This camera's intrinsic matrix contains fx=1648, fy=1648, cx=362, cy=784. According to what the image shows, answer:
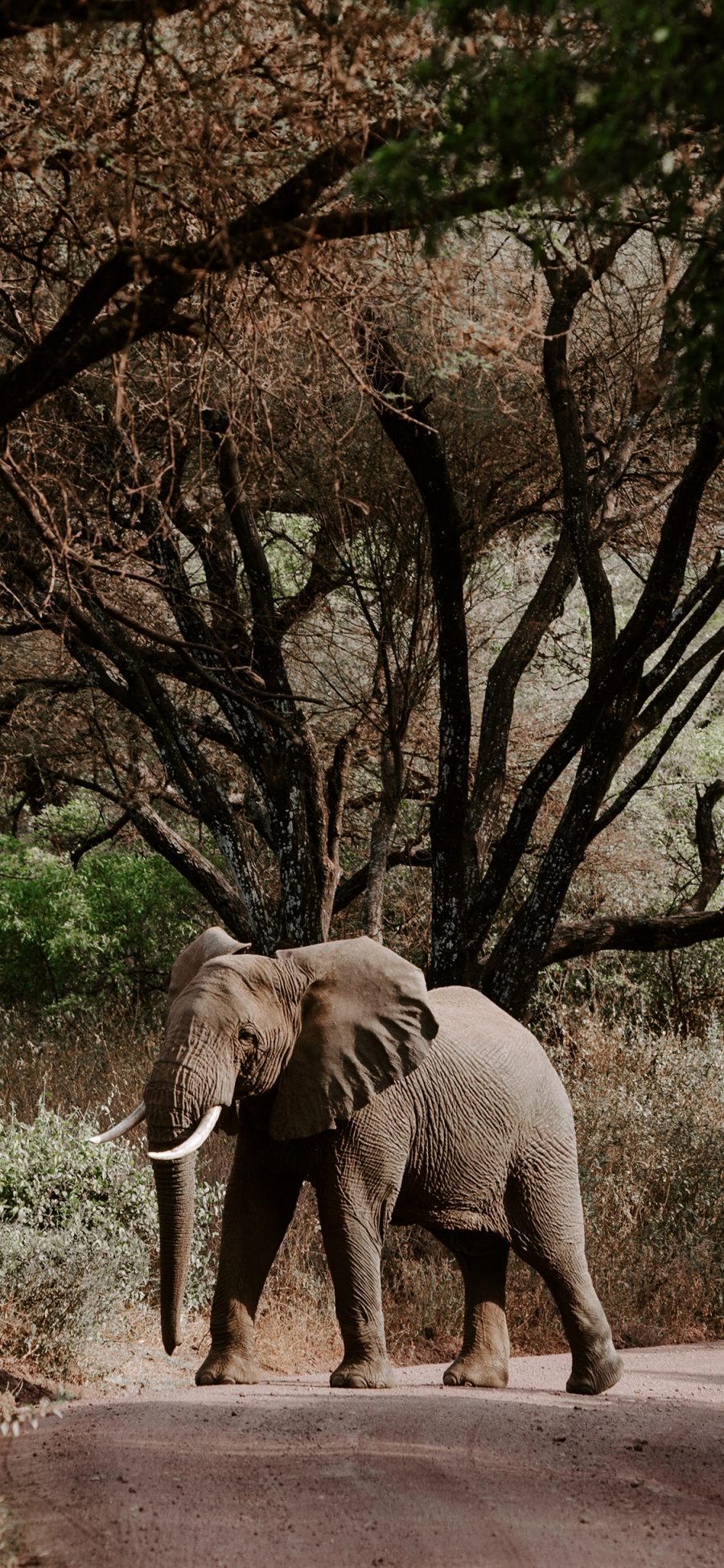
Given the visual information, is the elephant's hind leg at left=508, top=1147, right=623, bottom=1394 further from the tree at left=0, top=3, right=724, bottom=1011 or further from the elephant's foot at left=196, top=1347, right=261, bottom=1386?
the tree at left=0, top=3, right=724, bottom=1011

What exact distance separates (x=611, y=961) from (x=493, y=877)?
20.9ft

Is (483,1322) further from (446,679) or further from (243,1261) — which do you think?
(446,679)

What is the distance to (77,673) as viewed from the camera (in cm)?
1303

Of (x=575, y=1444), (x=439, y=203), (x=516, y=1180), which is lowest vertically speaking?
(x=575, y=1444)

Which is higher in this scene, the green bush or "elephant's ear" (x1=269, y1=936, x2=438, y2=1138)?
"elephant's ear" (x1=269, y1=936, x2=438, y2=1138)

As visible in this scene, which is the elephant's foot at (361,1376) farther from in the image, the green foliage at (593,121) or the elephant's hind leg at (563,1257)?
the green foliage at (593,121)

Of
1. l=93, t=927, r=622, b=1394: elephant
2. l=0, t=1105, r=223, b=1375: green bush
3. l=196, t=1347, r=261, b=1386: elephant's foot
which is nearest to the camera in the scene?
l=93, t=927, r=622, b=1394: elephant

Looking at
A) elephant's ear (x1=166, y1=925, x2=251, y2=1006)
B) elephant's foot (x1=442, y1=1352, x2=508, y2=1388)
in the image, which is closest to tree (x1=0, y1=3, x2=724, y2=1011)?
elephant's ear (x1=166, y1=925, x2=251, y2=1006)

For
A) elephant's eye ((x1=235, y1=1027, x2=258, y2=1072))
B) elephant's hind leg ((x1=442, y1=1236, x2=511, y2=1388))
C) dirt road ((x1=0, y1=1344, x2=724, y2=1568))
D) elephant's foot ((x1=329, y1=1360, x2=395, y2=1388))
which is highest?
elephant's eye ((x1=235, y1=1027, x2=258, y2=1072))

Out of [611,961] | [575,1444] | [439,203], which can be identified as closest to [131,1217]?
[575,1444]

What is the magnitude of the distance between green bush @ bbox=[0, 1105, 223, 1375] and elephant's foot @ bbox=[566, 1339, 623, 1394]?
2.11 meters

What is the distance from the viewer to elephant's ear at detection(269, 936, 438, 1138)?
649cm

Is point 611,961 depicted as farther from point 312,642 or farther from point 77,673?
point 77,673

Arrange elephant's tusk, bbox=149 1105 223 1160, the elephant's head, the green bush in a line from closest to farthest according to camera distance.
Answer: elephant's tusk, bbox=149 1105 223 1160 < the elephant's head < the green bush
